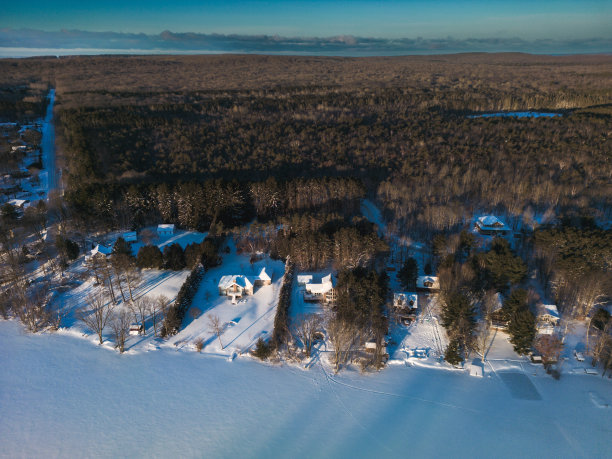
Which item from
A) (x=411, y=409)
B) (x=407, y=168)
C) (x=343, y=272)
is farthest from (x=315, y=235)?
(x=407, y=168)

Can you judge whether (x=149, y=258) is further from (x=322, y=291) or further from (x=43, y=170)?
(x=43, y=170)

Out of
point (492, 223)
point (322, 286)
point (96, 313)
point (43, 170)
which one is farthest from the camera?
point (43, 170)

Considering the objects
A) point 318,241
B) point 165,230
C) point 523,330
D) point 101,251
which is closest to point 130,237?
point 165,230

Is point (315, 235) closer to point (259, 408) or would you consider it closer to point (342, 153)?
point (259, 408)

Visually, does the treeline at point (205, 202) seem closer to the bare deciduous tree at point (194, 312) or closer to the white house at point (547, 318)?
the bare deciduous tree at point (194, 312)

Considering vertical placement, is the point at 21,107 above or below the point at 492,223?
above

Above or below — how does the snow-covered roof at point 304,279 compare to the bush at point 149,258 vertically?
below

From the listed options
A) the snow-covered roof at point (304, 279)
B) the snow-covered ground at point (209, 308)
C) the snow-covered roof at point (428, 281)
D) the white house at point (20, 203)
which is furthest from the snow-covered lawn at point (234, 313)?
the white house at point (20, 203)

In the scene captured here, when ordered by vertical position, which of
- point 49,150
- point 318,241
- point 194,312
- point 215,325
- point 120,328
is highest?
point 49,150
